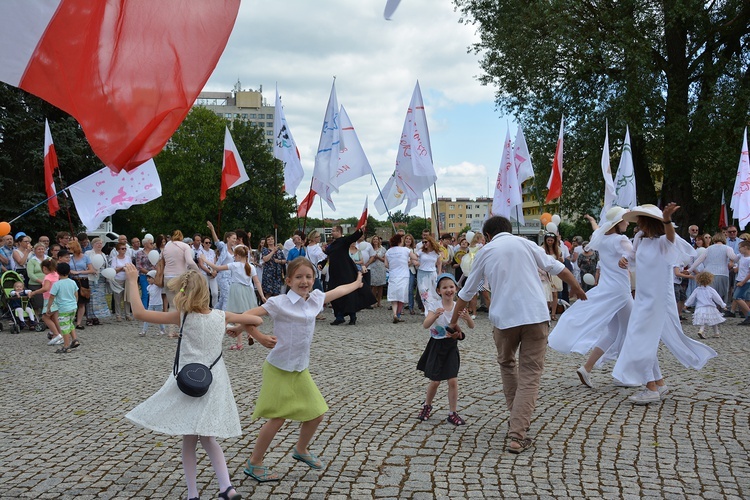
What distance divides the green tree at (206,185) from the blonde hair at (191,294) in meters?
54.8

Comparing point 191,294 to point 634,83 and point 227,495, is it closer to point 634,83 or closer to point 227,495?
point 227,495

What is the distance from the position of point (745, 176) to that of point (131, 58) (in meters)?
17.8

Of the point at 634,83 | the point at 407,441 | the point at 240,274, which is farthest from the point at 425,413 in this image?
the point at 634,83

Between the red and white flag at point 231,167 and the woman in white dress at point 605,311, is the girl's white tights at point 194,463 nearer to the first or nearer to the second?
the woman in white dress at point 605,311

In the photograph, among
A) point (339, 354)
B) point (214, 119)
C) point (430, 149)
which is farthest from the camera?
point (214, 119)

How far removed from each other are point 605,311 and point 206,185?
54.5 m

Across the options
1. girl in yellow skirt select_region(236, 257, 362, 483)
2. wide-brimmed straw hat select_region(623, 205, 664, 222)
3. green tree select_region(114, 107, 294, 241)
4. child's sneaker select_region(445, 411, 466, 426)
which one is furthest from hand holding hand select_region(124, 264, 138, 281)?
green tree select_region(114, 107, 294, 241)

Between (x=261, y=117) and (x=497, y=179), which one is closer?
(x=497, y=179)

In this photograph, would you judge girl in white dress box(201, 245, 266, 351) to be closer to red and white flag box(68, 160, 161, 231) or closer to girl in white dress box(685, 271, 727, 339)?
red and white flag box(68, 160, 161, 231)

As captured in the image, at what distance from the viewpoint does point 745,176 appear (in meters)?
17.9

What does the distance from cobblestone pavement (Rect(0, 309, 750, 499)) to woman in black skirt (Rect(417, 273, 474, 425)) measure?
0.19 metres

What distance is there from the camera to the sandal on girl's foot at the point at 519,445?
5.44m

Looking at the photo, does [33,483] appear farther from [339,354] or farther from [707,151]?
[707,151]

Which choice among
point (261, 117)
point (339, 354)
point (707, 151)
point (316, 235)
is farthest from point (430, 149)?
point (261, 117)
